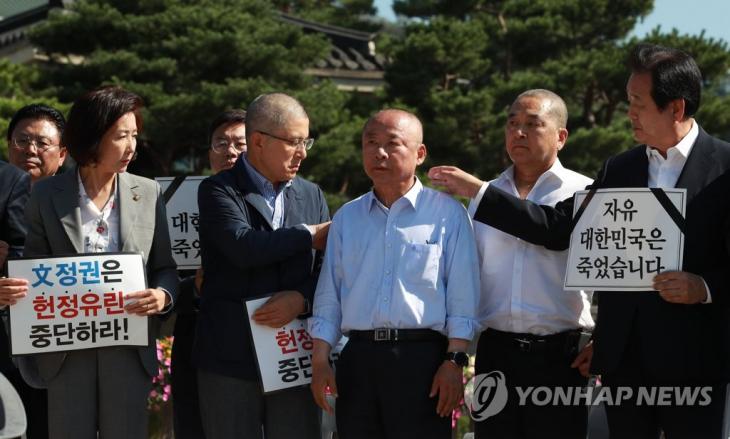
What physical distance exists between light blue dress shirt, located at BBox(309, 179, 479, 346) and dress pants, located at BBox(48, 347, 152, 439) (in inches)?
31.1

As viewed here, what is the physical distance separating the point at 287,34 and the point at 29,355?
839 cm

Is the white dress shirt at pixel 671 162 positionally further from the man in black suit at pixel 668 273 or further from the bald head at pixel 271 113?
the bald head at pixel 271 113

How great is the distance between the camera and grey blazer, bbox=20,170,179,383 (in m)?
4.19

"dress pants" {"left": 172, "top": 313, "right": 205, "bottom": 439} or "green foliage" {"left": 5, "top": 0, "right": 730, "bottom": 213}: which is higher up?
"green foliage" {"left": 5, "top": 0, "right": 730, "bottom": 213}

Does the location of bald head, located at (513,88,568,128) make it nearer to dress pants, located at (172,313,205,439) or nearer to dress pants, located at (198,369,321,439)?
dress pants, located at (198,369,321,439)

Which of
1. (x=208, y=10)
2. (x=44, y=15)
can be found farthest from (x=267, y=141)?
(x=44, y=15)

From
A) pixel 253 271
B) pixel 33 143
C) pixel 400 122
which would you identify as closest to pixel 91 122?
pixel 253 271

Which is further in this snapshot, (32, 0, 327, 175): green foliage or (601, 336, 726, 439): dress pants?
(32, 0, 327, 175): green foliage

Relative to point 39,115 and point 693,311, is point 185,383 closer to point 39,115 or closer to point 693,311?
point 39,115

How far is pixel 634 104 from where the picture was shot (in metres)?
4.12

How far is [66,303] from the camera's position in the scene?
13.5ft

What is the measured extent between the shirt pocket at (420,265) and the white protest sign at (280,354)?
0.56m

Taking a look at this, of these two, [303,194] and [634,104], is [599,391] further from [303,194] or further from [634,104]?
[303,194]

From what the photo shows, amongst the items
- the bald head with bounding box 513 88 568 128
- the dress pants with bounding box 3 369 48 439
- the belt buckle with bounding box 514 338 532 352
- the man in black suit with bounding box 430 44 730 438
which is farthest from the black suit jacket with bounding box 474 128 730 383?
the dress pants with bounding box 3 369 48 439
